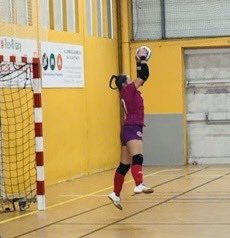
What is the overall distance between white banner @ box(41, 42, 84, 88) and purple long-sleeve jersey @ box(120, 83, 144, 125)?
4481mm

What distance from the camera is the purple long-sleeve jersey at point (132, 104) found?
11820 mm

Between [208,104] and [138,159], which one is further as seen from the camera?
[208,104]

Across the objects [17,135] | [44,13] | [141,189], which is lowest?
[141,189]

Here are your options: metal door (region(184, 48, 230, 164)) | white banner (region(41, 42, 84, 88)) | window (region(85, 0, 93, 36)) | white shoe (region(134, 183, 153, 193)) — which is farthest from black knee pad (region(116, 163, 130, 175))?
metal door (region(184, 48, 230, 164))

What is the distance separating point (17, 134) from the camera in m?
14.5

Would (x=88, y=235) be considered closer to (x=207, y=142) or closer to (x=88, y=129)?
(x=88, y=129)

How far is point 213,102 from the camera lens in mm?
20484

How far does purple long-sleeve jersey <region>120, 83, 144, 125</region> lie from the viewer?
11820 mm

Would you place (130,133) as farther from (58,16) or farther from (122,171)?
(58,16)

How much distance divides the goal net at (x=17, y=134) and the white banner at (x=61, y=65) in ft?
5.22

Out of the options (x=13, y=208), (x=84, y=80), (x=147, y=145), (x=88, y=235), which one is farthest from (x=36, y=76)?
(x=147, y=145)

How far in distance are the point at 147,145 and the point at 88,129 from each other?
2529mm

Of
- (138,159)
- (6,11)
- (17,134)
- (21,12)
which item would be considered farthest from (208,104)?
(138,159)

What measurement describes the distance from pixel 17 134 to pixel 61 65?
316 centimetres
